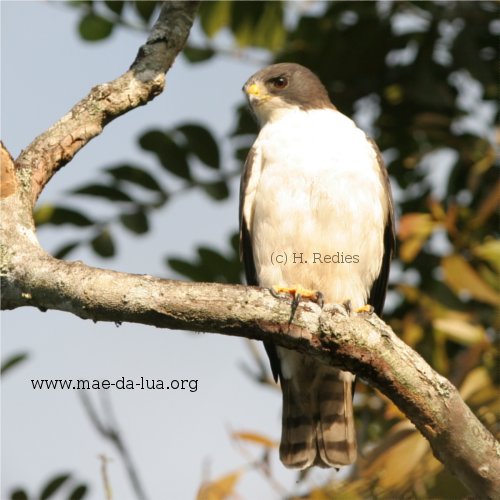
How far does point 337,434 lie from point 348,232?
3.52 ft

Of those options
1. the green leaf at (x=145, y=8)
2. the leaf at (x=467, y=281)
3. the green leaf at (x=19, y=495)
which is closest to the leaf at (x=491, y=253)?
the leaf at (x=467, y=281)

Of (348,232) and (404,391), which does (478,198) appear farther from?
(404,391)

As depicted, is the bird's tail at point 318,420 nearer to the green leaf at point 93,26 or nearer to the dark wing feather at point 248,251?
the dark wing feather at point 248,251

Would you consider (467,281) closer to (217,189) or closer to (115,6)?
(217,189)

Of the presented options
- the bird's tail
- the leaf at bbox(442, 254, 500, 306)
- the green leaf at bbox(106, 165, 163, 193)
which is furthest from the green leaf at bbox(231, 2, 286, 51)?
the bird's tail

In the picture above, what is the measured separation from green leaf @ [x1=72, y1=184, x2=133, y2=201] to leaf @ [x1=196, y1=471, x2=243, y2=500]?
1.94 m

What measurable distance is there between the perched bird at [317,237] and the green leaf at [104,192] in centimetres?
68

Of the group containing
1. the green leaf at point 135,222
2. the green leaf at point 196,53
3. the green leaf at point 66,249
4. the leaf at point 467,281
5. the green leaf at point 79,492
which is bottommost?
the green leaf at point 79,492

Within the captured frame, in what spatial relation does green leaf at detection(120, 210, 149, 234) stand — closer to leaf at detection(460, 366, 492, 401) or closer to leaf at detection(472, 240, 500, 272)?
leaf at detection(472, 240, 500, 272)

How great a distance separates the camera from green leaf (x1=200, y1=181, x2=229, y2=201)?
17.8ft

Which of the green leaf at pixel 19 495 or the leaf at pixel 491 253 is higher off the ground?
the leaf at pixel 491 253

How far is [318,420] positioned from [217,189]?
145 centimetres

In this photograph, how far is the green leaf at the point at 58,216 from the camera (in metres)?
5.01

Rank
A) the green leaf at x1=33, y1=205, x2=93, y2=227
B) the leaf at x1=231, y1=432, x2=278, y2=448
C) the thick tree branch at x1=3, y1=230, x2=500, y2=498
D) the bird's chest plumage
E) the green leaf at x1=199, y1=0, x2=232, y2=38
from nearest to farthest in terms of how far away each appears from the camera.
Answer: the thick tree branch at x1=3, y1=230, x2=500, y2=498 < the leaf at x1=231, y1=432, x2=278, y2=448 < the bird's chest plumage < the green leaf at x1=33, y1=205, x2=93, y2=227 < the green leaf at x1=199, y1=0, x2=232, y2=38
